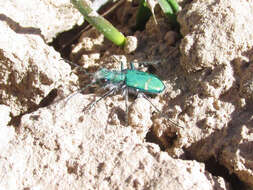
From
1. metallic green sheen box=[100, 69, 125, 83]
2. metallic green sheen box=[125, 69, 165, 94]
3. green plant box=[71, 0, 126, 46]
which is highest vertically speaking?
green plant box=[71, 0, 126, 46]

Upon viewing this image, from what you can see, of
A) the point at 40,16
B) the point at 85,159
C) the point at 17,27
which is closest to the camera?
the point at 85,159

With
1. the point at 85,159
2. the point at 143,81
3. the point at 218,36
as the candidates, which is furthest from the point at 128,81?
the point at 85,159

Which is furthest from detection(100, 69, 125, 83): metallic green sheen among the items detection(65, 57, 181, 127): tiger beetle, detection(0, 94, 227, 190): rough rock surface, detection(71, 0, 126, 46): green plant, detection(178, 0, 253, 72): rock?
detection(178, 0, 253, 72): rock

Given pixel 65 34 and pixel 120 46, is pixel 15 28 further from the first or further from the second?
pixel 120 46

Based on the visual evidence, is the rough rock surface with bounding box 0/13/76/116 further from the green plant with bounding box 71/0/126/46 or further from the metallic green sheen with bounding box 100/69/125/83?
the green plant with bounding box 71/0/126/46

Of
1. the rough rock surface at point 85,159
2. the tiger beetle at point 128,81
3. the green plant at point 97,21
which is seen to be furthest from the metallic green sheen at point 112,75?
the rough rock surface at point 85,159

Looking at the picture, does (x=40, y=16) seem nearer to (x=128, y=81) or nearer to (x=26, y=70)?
(x=26, y=70)

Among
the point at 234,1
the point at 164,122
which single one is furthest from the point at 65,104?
the point at 234,1

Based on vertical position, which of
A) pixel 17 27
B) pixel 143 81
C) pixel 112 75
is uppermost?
pixel 17 27
